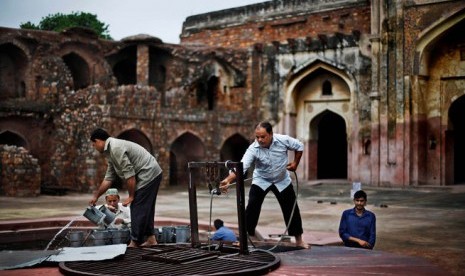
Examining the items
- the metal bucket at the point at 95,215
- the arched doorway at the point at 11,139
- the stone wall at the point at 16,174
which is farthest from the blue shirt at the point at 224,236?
the arched doorway at the point at 11,139

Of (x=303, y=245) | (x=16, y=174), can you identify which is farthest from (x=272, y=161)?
(x=16, y=174)

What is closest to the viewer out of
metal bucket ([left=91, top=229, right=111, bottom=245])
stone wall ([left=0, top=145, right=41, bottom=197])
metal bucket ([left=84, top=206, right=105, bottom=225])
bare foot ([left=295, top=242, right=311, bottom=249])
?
metal bucket ([left=91, top=229, right=111, bottom=245])

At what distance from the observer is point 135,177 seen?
7.44 m

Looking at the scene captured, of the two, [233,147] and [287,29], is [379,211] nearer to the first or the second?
[233,147]

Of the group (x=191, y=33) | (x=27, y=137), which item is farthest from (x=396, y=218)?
(x=191, y=33)

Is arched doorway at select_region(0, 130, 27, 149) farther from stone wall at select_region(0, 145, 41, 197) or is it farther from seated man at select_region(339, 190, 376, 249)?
seated man at select_region(339, 190, 376, 249)

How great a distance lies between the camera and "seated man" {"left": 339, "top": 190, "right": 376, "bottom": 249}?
732 centimetres

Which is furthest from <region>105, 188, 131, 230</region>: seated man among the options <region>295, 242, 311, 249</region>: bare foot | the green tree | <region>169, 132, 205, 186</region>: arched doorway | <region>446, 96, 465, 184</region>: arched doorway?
the green tree

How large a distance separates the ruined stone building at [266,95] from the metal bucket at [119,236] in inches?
468

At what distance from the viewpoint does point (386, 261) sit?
6129mm

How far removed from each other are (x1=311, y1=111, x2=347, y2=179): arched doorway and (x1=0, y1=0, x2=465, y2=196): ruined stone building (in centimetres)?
5

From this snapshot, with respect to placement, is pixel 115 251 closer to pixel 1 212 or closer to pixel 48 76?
pixel 1 212

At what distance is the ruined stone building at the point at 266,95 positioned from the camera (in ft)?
67.0

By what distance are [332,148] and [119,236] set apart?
19981mm
